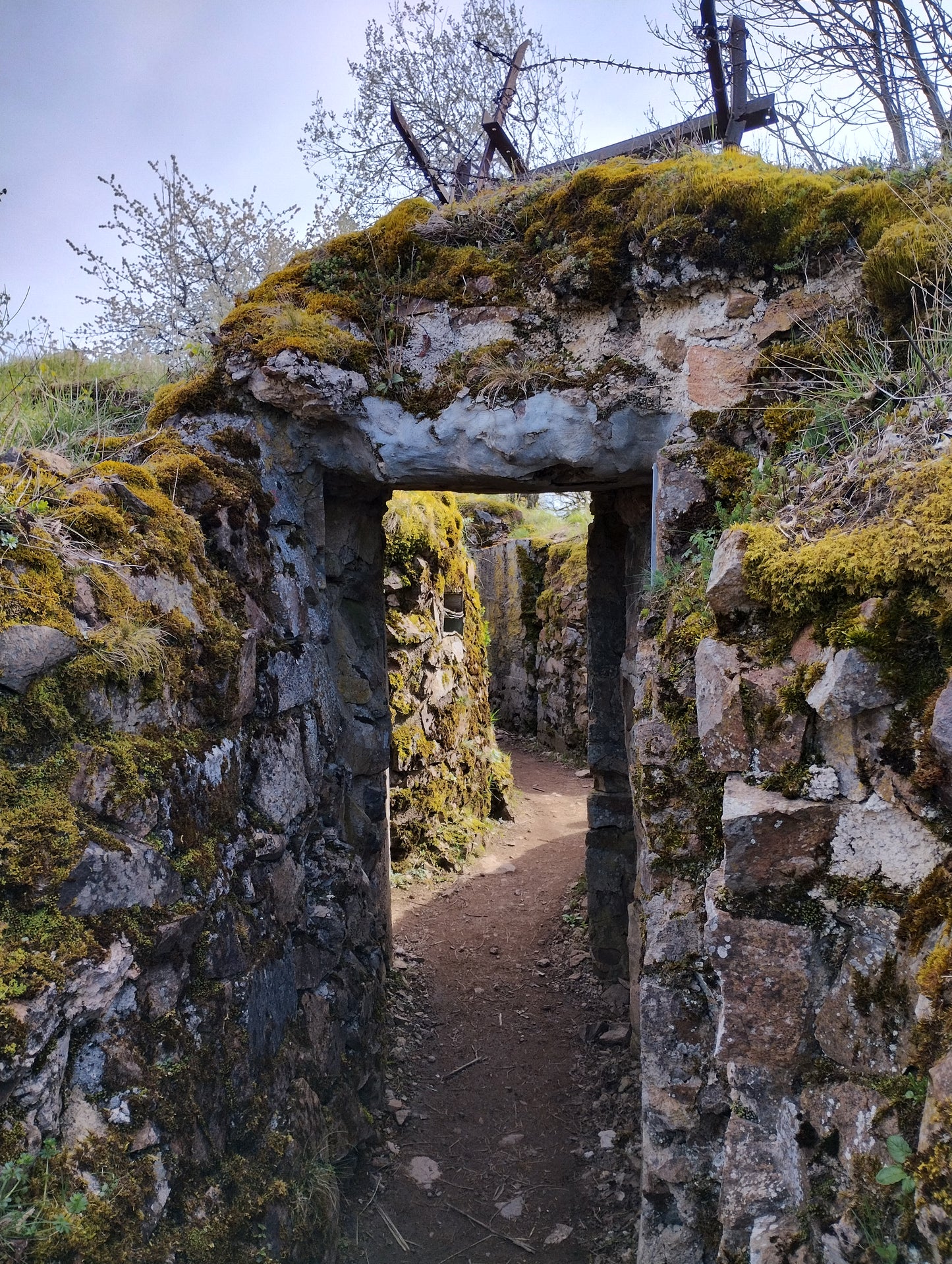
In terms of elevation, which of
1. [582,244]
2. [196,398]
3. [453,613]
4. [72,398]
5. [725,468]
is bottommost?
[453,613]

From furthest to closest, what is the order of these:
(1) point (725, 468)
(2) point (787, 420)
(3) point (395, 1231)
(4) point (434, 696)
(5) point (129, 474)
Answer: (4) point (434, 696) → (3) point (395, 1231) → (1) point (725, 468) → (2) point (787, 420) → (5) point (129, 474)

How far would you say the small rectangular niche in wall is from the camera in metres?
8.01

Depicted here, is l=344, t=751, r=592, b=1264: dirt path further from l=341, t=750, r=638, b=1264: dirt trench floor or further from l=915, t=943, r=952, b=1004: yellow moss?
l=915, t=943, r=952, b=1004: yellow moss

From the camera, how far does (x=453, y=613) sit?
8.11m

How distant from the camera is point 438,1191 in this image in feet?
12.1

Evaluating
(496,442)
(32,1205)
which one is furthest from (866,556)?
(32,1205)

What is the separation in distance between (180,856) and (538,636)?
30.5ft

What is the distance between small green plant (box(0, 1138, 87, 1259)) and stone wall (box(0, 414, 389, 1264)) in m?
0.04

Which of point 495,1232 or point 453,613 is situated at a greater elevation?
point 453,613

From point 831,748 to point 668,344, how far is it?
2.17 meters

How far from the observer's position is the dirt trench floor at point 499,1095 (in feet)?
11.3

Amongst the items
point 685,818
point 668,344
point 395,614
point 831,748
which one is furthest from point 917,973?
point 395,614

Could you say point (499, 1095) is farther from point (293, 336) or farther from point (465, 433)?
point (293, 336)

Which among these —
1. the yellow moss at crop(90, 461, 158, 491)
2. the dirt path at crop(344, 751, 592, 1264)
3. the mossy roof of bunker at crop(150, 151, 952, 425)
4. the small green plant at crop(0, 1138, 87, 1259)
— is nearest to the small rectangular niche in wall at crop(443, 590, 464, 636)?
the dirt path at crop(344, 751, 592, 1264)
